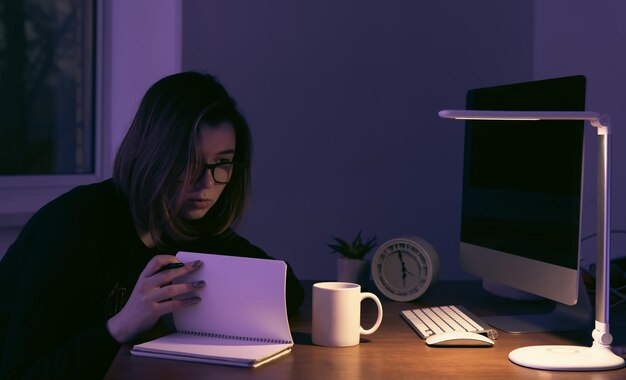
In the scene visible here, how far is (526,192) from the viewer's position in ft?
5.30

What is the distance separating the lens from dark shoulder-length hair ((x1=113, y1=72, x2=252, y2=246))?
1.55 metres

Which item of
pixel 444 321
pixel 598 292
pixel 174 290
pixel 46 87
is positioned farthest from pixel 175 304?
pixel 46 87

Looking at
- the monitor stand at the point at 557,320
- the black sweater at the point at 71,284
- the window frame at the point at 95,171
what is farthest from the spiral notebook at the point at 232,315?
the window frame at the point at 95,171

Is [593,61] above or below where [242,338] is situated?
above

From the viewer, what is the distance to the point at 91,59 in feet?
8.46

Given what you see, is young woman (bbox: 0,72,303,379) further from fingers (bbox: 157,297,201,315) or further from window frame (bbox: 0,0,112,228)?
window frame (bbox: 0,0,112,228)

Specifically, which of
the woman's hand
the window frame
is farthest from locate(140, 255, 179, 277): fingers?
the window frame

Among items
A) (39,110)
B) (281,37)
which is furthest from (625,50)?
(39,110)

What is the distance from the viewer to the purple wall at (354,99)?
237 centimetres

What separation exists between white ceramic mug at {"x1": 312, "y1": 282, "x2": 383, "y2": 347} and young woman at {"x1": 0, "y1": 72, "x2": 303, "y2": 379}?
0.22 metres

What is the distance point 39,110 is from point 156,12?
1.85 feet

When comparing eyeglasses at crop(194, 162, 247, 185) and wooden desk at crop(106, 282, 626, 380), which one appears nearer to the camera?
wooden desk at crop(106, 282, 626, 380)

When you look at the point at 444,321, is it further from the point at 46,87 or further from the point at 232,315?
the point at 46,87

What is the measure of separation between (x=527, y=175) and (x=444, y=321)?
0.35 m
